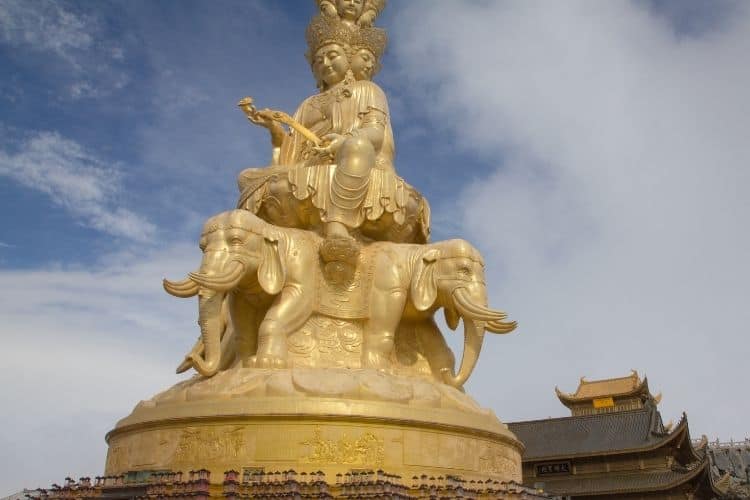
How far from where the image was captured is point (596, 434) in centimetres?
2134

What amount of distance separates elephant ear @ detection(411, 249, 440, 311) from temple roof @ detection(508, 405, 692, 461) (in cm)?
1171

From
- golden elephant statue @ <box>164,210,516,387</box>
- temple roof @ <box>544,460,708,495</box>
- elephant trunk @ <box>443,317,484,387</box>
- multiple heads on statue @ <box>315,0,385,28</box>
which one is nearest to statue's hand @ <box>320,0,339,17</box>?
multiple heads on statue @ <box>315,0,385,28</box>

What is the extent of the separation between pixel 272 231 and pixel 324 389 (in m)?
2.73

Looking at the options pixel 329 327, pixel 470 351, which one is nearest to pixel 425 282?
pixel 470 351

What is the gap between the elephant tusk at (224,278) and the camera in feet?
29.9

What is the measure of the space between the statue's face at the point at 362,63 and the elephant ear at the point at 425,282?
4.25 meters

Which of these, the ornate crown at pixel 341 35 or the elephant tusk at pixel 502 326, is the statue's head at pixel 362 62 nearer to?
the ornate crown at pixel 341 35

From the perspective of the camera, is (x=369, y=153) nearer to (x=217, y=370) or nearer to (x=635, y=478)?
(x=217, y=370)

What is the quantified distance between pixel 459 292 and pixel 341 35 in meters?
5.62

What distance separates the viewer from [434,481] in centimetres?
779

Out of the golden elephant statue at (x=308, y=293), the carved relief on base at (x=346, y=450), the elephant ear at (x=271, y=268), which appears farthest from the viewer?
the elephant ear at (x=271, y=268)

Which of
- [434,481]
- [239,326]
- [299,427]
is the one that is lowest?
[434,481]

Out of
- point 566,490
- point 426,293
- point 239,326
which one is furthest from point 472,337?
point 566,490

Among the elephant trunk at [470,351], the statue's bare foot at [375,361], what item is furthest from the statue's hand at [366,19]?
the statue's bare foot at [375,361]
